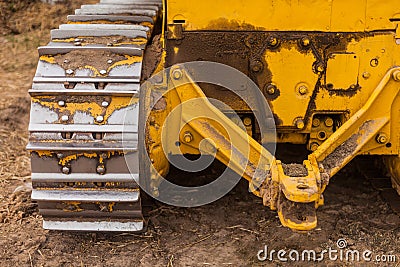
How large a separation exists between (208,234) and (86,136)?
3.91ft

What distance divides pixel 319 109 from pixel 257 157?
0.51 metres

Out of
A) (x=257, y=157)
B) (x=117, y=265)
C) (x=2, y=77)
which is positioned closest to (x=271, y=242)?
(x=257, y=157)

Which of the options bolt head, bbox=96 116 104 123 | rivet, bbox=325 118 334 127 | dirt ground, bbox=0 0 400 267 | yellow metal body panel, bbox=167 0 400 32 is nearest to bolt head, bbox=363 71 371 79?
yellow metal body panel, bbox=167 0 400 32

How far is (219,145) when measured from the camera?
13.5 feet

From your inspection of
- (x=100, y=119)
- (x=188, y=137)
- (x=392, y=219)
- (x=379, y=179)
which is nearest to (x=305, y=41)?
(x=188, y=137)

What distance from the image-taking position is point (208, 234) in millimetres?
4590

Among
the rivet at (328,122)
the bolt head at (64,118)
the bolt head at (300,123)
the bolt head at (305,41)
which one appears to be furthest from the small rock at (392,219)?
the bolt head at (64,118)

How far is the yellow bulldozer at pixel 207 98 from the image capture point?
3902mm

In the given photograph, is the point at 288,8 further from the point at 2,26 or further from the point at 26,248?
the point at 2,26

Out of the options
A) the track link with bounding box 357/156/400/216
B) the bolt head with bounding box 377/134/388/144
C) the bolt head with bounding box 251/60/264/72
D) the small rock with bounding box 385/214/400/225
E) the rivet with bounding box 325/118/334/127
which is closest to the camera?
the bolt head with bounding box 251/60/264/72

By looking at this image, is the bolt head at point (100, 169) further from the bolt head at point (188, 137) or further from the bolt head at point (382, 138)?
the bolt head at point (382, 138)

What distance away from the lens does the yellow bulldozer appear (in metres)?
3.90

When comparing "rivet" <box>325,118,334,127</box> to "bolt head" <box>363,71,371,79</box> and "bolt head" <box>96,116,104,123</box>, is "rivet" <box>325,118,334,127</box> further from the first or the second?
"bolt head" <box>96,116,104,123</box>

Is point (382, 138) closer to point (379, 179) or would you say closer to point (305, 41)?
point (305, 41)
